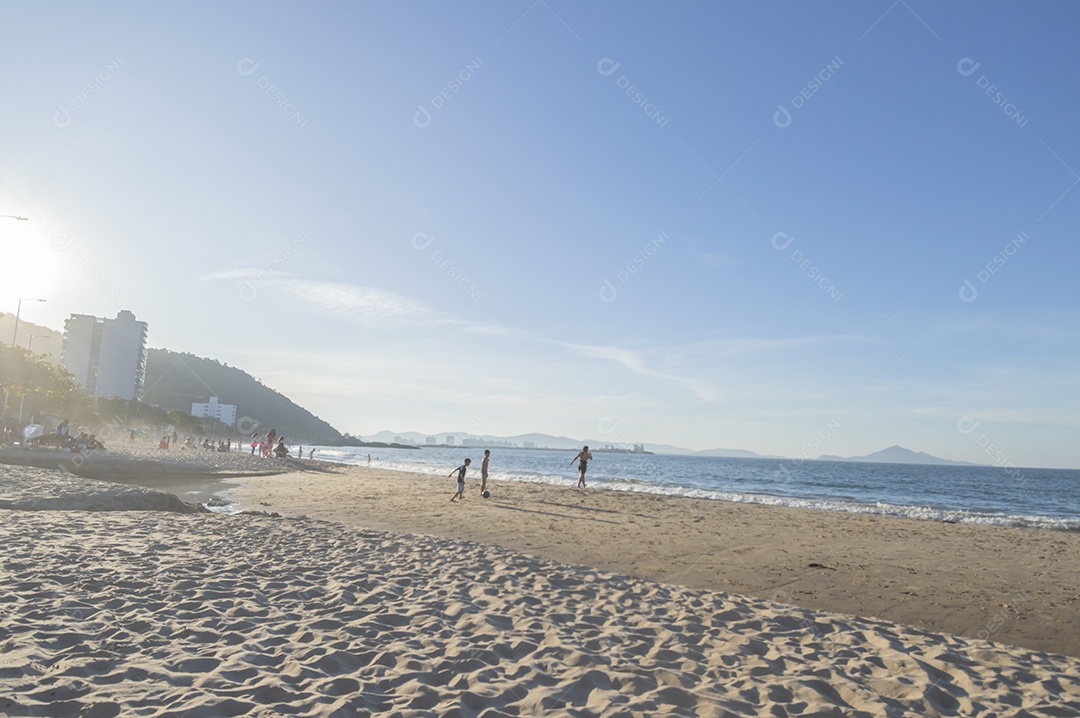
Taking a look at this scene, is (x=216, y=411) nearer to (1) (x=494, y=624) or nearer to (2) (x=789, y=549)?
(2) (x=789, y=549)

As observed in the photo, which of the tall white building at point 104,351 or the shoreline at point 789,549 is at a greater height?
the tall white building at point 104,351

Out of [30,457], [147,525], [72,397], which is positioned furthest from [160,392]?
[147,525]

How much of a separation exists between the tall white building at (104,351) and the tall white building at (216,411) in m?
26.5

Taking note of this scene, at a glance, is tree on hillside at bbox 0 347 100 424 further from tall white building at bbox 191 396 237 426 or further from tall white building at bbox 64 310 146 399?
tall white building at bbox 191 396 237 426

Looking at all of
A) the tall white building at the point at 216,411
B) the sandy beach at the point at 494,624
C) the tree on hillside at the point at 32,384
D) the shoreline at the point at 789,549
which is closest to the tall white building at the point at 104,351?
the tall white building at the point at 216,411

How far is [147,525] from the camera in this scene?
1032cm

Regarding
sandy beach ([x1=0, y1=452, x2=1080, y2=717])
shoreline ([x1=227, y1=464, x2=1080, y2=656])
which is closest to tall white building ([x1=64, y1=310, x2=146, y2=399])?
shoreline ([x1=227, y1=464, x2=1080, y2=656])

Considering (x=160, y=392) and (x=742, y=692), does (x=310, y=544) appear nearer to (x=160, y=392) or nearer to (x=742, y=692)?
(x=742, y=692)

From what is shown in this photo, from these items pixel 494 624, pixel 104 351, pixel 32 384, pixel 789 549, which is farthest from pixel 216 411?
pixel 494 624

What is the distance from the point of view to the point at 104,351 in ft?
470

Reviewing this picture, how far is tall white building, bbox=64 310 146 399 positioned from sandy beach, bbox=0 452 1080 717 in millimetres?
156493

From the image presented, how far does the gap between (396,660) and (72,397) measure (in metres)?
60.9

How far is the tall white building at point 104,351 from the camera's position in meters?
142

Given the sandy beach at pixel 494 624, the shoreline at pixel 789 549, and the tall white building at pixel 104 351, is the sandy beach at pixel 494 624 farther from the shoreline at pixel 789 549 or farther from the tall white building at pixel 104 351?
the tall white building at pixel 104 351
